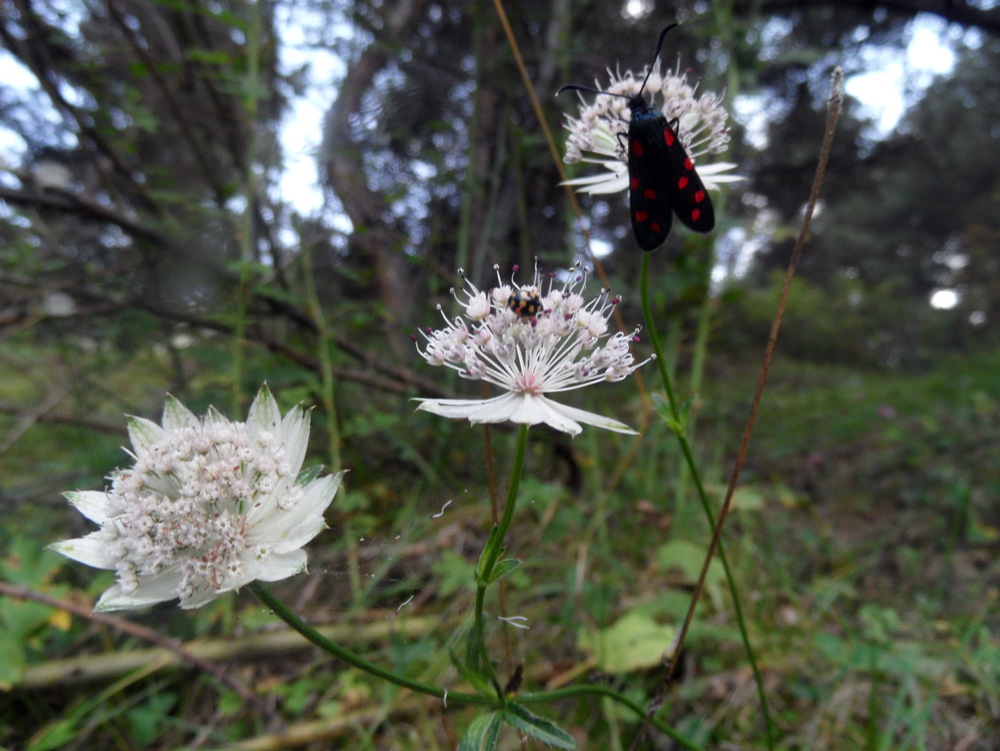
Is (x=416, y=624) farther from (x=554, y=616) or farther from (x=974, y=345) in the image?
(x=974, y=345)

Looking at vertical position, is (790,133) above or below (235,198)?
above

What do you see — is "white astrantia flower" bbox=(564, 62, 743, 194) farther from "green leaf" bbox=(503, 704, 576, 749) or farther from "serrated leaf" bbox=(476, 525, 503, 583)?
"green leaf" bbox=(503, 704, 576, 749)

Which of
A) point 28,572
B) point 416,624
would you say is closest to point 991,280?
point 416,624

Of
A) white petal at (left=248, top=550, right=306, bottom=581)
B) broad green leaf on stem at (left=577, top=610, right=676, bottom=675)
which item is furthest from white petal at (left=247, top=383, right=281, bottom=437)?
broad green leaf on stem at (left=577, top=610, right=676, bottom=675)

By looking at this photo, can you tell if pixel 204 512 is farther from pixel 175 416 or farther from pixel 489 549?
pixel 489 549

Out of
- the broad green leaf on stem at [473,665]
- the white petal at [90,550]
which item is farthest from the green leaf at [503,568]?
the white petal at [90,550]

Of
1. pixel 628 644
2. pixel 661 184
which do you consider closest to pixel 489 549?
pixel 661 184
